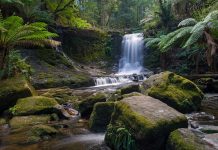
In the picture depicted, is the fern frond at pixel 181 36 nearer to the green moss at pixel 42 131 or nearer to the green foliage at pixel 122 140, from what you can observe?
the green moss at pixel 42 131

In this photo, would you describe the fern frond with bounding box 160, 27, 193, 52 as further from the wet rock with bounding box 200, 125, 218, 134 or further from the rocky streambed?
the wet rock with bounding box 200, 125, 218, 134

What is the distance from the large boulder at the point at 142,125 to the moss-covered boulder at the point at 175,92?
2323mm

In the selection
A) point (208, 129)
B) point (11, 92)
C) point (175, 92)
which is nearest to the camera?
point (208, 129)

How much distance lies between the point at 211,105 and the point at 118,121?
175 inches

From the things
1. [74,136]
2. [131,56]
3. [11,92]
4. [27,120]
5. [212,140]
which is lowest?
[74,136]

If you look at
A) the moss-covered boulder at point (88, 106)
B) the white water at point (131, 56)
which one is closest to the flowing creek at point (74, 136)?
the moss-covered boulder at point (88, 106)

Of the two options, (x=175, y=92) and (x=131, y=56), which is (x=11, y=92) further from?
(x=131, y=56)

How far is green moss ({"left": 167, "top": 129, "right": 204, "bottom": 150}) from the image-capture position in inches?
160

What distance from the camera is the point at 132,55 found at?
832 inches

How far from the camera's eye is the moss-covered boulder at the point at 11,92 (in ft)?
25.9

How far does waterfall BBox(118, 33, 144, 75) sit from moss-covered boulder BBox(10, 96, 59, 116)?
12.5 metres

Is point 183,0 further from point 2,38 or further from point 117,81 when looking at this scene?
point 2,38

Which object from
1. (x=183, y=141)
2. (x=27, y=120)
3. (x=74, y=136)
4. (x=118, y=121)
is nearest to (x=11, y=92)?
(x=27, y=120)

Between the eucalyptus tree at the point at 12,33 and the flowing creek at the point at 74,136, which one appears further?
the eucalyptus tree at the point at 12,33
